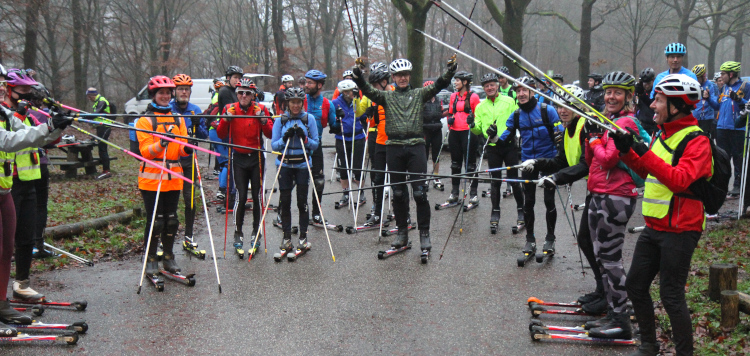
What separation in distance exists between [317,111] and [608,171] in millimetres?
5690

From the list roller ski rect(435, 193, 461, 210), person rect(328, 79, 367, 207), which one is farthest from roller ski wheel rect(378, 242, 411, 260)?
person rect(328, 79, 367, 207)

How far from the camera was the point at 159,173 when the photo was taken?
248 inches

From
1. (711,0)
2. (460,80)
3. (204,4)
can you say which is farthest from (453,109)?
(204,4)

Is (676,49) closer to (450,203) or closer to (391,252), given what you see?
(450,203)

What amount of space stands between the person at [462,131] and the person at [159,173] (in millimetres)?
5261

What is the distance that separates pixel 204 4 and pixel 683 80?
3667 cm

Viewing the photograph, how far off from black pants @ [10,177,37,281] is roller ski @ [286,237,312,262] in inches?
108

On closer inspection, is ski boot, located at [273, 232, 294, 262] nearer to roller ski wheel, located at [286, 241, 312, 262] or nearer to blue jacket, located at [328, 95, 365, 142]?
roller ski wheel, located at [286, 241, 312, 262]

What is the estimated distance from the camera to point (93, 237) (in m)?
8.26

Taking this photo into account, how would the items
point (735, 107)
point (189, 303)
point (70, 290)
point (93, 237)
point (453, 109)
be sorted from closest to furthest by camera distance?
point (189, 303), point (70, 290), point (93, 237), point (735, 107), point (453, 109)

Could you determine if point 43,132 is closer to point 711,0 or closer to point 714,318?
→ point 714,318

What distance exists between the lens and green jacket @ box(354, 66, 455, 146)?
7203mm

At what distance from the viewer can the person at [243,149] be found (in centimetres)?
754

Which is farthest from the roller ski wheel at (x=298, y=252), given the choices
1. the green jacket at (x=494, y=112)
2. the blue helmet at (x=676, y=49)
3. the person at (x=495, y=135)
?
the blue helmet at (x=676, y=49)
